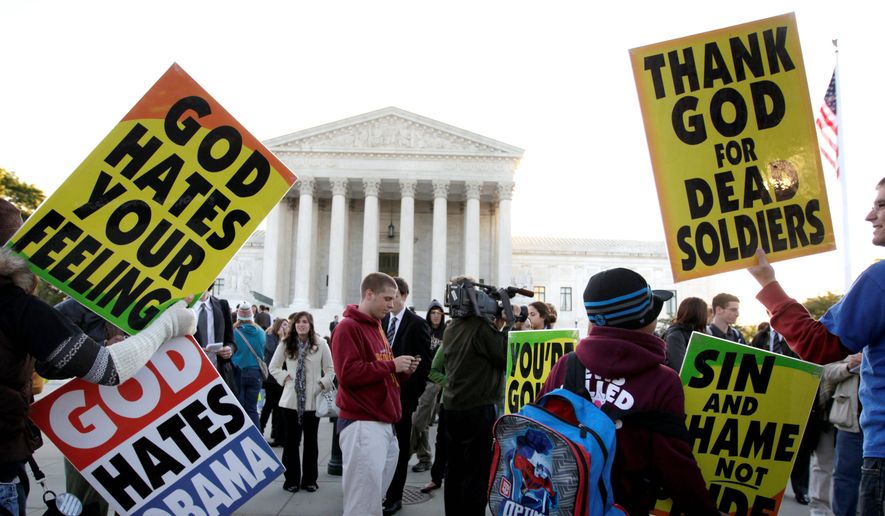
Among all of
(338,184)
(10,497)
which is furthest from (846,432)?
(338,184)

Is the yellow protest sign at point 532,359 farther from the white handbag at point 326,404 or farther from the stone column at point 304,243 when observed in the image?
the stone column at point 304,243

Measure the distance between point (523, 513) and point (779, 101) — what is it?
Answer: 260 centimetres

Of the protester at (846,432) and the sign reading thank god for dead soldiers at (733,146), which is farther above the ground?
the sign reading thank god for dead soldiers at (733,146)

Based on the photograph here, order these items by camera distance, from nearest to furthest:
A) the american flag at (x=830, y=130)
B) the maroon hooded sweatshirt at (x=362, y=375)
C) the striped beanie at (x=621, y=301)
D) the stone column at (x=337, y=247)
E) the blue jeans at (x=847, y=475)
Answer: the striped beanie at (x=621, y=301)
the maroon hooded sweatshirt at (x=362, y=375)
the blue jeans at (x=847, y=475)
the american flag at (x=830, y=130)
the stone column at (x=337, y=247)

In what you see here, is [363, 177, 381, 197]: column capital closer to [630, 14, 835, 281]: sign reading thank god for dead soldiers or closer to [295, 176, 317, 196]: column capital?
[295, 176, 317, 196]: column capital

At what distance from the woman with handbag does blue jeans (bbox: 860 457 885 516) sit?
17.7 feet

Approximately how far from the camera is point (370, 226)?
135 feet

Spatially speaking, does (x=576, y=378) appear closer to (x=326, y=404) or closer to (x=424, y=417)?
(x=326, y=404)

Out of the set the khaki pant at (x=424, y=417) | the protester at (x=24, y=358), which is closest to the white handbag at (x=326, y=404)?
the khaki pant at (x=424, y=417)

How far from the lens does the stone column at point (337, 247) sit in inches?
1578

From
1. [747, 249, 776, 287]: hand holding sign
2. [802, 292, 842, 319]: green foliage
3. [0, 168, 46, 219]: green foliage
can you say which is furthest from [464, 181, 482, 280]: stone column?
[747, 249, 776, 287]: hand holding sign

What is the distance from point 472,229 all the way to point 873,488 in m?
39.3

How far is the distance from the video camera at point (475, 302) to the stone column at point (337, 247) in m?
35.1

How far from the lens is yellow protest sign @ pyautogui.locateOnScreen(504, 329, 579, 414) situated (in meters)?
5.22
